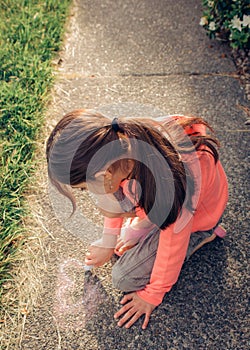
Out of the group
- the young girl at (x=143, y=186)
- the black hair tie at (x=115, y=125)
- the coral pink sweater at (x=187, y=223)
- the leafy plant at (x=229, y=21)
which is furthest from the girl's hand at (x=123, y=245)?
the leafy plant at (x=229, y=21)

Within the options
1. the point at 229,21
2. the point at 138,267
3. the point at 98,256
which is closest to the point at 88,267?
the point at 98,256

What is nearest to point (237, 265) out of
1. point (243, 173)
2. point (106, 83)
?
point (243, 173)

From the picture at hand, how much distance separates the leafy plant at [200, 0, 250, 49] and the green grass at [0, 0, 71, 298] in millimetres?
922

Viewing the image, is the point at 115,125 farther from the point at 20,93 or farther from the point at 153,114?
the point at 20,93

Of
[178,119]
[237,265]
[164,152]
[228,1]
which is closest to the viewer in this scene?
[164,152]

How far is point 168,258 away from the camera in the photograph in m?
1.64

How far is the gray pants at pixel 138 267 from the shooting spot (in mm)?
1776

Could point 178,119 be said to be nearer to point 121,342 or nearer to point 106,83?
point 121,342

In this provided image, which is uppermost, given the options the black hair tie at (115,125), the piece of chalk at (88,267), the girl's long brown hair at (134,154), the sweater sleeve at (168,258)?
the black hair tie at (115,125)

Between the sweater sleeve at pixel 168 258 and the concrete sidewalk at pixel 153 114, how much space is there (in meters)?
0.10

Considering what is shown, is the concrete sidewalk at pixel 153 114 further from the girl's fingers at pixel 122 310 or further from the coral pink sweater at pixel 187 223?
the coral pink sweater at pixel 187 223

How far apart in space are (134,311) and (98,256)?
0.26 meters

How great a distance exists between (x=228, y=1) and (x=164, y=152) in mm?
1618

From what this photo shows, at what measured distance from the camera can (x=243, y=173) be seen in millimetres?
2178
